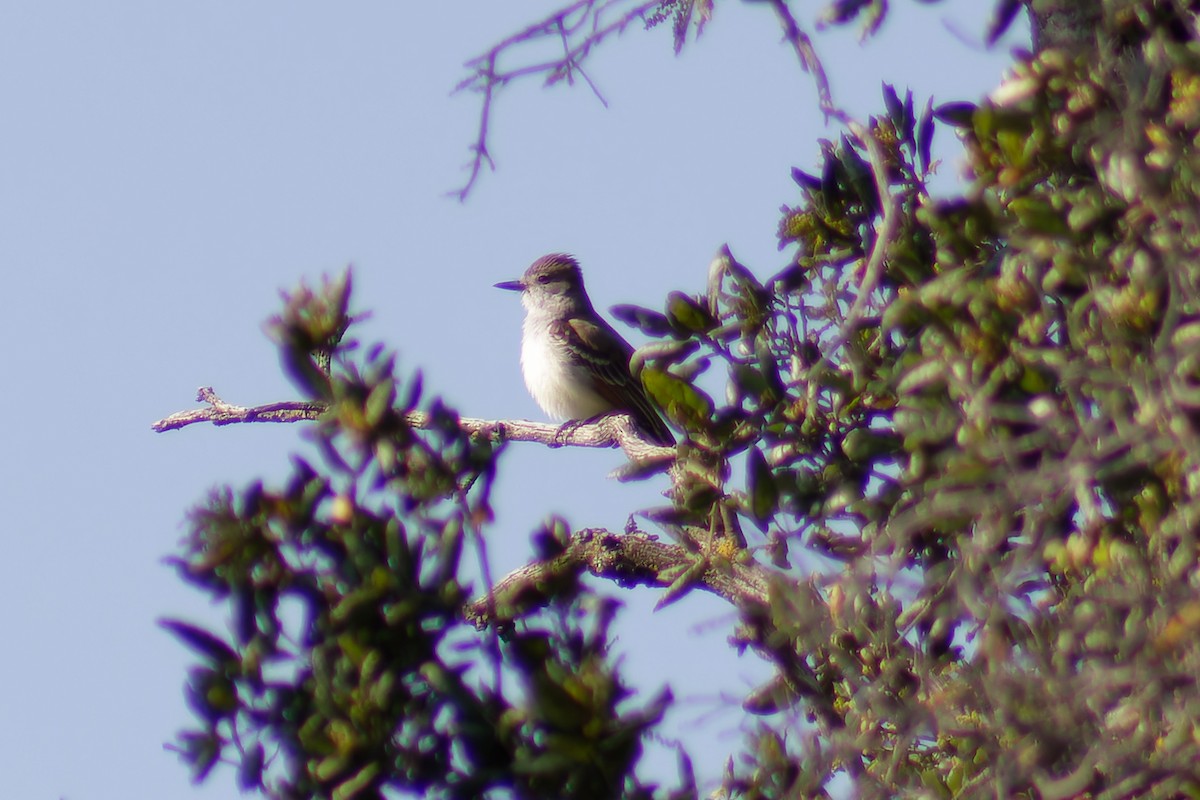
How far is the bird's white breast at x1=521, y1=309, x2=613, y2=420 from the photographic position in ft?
33.5

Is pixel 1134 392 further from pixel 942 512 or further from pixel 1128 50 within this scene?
pixel 1128 50

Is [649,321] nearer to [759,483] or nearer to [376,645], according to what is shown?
[759,483]

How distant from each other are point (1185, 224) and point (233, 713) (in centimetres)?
199

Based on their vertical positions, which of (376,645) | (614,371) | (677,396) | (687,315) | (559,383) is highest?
(614,371)

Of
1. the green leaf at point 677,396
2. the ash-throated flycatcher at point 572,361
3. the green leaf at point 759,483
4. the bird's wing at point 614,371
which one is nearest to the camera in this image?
the green leaf at point 759,483

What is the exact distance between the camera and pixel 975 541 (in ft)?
10.6

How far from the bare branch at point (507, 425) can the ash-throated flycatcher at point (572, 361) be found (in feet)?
7.10

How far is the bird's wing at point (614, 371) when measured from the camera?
31.8 feet

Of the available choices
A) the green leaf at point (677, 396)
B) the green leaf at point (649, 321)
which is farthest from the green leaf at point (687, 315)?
the green leaf at point (677, 396)

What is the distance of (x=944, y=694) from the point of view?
3.41 meters

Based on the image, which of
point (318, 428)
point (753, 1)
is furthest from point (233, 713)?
point (753, 1)

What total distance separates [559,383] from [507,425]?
2.88m

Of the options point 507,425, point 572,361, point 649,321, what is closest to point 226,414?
point 507,425

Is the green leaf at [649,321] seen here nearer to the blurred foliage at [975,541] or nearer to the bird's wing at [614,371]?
the blurred foliage at [975,541]
